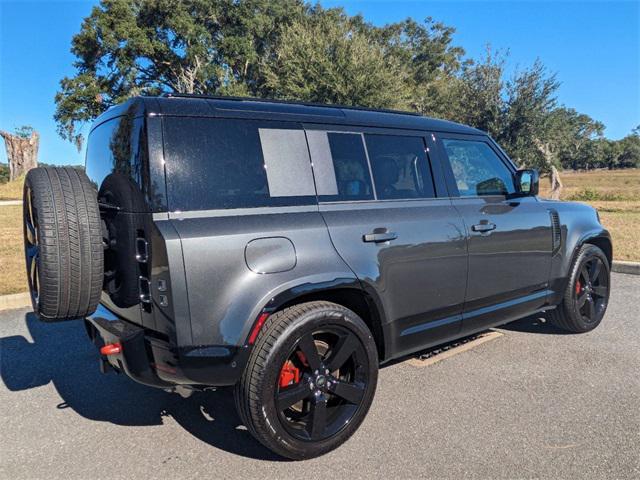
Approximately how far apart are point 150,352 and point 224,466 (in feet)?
2.50

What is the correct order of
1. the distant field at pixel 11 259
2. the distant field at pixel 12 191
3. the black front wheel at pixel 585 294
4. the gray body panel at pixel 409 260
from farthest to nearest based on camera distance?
the distant field at pixel 12 191 → the distant field at pixel 11 259 → the black front wheel at pixel 585 294 → the gray body panel at pixel 409 260

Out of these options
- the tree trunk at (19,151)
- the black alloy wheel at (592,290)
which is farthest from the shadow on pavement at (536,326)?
the tree trunk at (19,151)

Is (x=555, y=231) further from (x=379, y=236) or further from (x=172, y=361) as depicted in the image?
(x=172, y=361)

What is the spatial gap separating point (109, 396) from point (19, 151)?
124ft

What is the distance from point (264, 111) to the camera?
2.70 metres

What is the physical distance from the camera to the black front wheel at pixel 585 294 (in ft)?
14.3

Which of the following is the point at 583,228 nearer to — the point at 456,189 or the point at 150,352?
the point at 456,189

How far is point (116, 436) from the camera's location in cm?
290

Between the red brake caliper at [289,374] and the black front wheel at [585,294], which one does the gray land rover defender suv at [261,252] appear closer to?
the red brake caliper at [289,374]

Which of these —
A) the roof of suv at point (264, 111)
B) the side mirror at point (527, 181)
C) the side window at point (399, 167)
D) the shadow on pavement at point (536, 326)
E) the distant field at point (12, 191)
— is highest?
the distant field at point (12, 191)

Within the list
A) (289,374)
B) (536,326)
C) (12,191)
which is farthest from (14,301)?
(12,191)

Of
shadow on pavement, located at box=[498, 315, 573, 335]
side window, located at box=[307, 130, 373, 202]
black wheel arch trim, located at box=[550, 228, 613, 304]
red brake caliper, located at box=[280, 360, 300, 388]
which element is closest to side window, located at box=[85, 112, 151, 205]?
side window, located at box=[307, 130, 373, 202]

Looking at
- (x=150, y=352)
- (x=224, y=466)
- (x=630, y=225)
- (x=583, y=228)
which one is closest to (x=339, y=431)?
(x=224, y=466)

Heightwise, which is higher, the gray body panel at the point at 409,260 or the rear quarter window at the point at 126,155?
the rear quarter window at the point at 126,155
